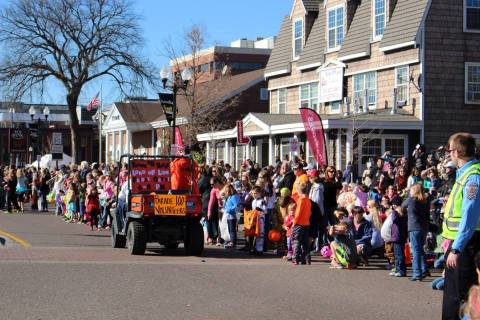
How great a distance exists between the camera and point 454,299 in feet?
23.5

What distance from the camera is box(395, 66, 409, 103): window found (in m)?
31.5

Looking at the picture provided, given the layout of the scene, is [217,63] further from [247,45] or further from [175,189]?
[175,189]

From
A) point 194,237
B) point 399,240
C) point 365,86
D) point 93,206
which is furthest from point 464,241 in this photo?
point 365,86

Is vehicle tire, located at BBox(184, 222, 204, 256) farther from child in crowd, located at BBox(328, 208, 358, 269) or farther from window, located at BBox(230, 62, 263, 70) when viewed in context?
window, located at BBox(230, 62, 263, 70)

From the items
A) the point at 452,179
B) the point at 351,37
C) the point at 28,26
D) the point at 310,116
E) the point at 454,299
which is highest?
the point at 28,26

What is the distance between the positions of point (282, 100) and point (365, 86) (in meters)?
7.84

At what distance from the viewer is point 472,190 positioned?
7.36 m

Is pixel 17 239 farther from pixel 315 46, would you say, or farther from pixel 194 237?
pixel 315 46

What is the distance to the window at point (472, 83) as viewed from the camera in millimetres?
31328

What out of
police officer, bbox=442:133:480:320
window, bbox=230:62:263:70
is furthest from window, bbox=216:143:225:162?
police officer, bbox=442:133:480:320

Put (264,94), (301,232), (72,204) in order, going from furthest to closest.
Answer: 1. (264,94)
2. (72,204)
3. (301,232)

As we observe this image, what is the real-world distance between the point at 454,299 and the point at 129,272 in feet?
25.2

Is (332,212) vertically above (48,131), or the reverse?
(48,131)

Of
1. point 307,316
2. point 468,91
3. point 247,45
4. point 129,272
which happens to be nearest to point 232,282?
point 129,272
